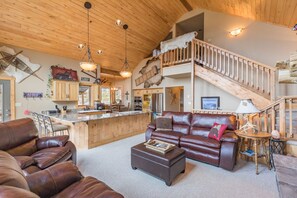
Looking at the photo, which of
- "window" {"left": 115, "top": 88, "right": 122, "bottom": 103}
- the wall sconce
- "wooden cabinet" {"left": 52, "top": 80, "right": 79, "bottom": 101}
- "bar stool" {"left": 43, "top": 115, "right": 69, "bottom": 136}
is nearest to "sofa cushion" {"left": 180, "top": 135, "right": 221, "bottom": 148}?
"bar stool" {"left": 43, "top": 115, "right": 69, "bottom": 136}

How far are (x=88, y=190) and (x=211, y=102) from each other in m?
5.40

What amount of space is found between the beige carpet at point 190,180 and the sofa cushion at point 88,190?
0.81 m

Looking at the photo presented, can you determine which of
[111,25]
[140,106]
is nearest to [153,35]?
[111,25]

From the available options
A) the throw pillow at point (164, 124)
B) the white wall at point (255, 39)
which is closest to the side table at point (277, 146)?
the throw pillow at point (164, 124)

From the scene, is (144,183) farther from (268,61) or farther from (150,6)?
(150,6)

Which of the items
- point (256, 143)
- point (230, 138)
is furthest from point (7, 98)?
point (256, 143)

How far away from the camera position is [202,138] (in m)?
3.02

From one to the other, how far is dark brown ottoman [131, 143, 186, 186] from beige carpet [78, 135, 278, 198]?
133 mm

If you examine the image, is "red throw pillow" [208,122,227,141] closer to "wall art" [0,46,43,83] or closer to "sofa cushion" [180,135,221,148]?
"sofa cushion" [180,135,221,148]

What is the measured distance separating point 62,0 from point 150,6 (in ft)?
9.61

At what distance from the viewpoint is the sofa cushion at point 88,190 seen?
1.23m

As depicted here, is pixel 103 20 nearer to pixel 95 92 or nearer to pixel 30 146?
pixel 95 92

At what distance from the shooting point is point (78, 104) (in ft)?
21.5

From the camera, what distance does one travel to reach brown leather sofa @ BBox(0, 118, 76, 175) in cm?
194
